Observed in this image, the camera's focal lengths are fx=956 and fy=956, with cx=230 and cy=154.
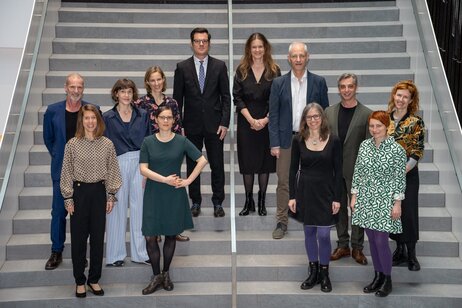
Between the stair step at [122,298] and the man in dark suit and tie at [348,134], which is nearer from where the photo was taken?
the stair step at [122,298]

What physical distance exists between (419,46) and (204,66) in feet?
8.14

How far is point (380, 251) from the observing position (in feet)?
23.2

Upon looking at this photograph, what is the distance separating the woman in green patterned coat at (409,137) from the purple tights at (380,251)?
265 mm

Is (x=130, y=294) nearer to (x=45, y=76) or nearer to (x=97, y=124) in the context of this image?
(x=97, y=124)

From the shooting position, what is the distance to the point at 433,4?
32.3 ft

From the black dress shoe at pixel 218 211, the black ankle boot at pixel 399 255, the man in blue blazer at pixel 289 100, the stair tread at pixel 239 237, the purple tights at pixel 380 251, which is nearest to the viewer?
the purple tights at pixel 380 251

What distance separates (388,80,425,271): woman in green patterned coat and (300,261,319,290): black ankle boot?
2.16ft

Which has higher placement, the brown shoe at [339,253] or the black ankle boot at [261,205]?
the black ankle boot at [261,205]

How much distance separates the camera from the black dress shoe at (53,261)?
295 inches

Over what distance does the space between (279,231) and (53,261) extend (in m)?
1.84

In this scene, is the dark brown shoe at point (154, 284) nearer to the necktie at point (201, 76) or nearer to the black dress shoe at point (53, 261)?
the black dress shoe at point (53, 261)

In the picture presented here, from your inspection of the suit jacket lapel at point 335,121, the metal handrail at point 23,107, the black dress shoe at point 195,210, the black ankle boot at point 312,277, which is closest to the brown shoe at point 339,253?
the black ankle boot at point 312,277

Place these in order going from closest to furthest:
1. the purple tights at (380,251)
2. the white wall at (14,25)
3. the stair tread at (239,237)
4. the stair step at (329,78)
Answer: the purple tights at (380,251) < the stair tread at (239,237) < the stair step at (329,78) < the white wall at (14,25)

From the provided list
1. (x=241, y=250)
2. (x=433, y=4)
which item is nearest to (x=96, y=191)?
(x=241, y=250)
